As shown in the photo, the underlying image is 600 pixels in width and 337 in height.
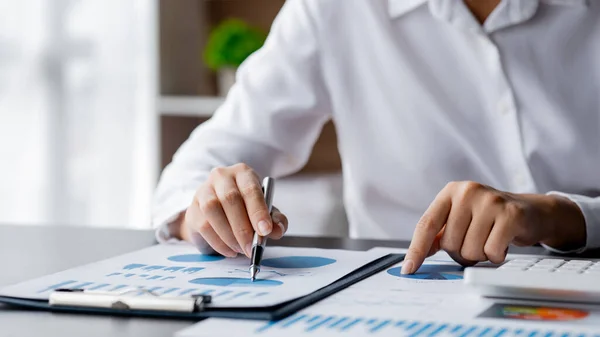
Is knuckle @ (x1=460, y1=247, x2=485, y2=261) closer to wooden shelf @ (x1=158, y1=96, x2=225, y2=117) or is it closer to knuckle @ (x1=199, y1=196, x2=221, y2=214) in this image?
knuckle @ (x1=199, y1=196, x2=221, y2=214)

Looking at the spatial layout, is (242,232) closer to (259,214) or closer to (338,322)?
(259,214)

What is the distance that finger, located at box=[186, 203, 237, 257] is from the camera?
101cm

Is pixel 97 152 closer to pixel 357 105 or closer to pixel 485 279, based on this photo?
pixel 357 105

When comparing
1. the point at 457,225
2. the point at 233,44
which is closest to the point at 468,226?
the point at 457,225

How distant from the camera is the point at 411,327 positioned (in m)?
0.68

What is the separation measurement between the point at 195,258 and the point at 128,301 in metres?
0.28

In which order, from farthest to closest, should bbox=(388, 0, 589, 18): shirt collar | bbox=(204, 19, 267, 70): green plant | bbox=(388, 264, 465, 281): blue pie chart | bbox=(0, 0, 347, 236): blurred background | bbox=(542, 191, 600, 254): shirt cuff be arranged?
bbox=(204, 19, 267, 70): green plant → bbox=(0, 0, 347, 236): blurred background → bbox=(388, 0, 589, 18): shirt collar → bbox=(542, 191, 600, 254): shirt cuff → bbox=(388, 264, 465, 281): blue pie chart

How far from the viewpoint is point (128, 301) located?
0.75 metres

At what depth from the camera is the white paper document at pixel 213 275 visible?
32.0 inches

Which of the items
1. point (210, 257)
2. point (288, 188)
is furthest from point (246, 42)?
point (210, 257)

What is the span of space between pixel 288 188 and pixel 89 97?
81 cm

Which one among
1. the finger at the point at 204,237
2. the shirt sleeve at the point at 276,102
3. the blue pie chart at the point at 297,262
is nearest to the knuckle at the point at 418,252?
the blue pie chart at the point at 297,262

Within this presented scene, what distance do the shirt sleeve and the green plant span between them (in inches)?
60.5

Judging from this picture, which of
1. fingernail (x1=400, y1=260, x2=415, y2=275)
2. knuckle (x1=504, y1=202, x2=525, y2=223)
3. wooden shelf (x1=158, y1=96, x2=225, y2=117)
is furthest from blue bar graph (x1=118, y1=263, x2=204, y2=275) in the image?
wooden shelf (x1=158, y1=96, x2=225, y2=117)
